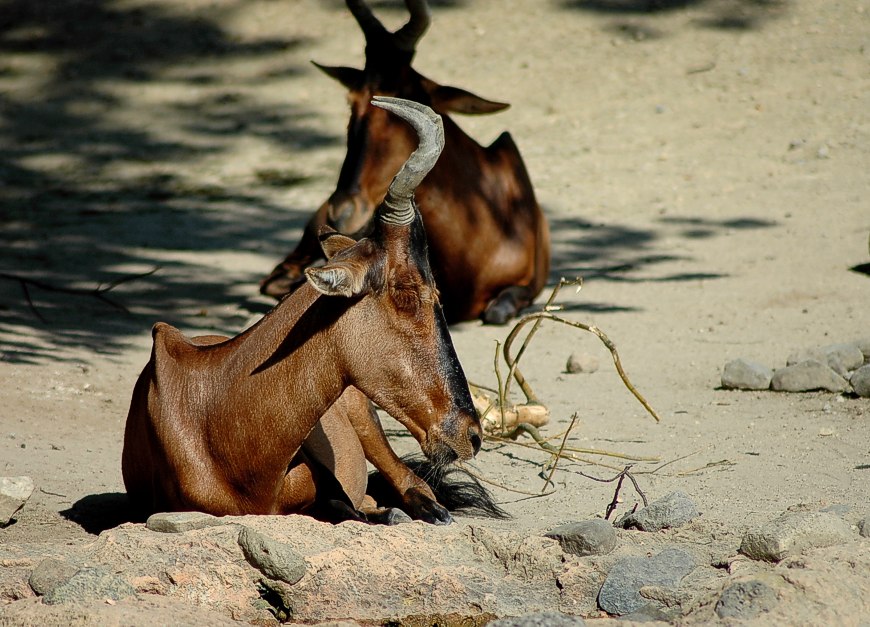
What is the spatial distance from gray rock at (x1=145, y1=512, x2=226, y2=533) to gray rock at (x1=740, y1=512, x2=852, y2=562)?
1.75 meters

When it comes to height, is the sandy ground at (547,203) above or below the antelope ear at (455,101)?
below

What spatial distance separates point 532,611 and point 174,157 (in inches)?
405

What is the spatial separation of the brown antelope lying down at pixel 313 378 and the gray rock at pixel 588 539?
0.45 metres

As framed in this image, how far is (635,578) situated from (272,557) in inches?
44.8

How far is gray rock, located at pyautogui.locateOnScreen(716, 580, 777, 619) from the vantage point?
3.59m

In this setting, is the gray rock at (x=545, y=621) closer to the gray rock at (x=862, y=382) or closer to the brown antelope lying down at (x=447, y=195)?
the gray rock at (x=862, y=382)

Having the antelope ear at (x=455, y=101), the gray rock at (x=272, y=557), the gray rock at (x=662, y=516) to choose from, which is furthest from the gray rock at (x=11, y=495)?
the antelope ear at (x=455, y=101)

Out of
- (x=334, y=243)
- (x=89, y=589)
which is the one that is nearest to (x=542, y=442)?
(x=334, y=243)

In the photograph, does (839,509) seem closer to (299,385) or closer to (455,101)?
(299,385)

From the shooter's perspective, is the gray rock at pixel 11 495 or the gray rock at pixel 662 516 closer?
the gray rock at pixel 662 516

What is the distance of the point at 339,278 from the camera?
4.16m

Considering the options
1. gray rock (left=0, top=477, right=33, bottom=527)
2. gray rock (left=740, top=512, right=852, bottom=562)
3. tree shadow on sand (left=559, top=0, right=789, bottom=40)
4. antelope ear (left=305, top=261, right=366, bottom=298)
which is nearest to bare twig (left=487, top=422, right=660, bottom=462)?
gray rock (left=740, top=512, right=852, bottom=562)

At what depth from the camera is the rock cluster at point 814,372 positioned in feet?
21.8

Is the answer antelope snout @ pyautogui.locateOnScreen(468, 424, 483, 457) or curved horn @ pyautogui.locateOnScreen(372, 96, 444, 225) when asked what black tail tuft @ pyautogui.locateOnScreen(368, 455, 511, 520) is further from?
curved horn @ pyautogui.locateOnScreen(372, 96, 444, 225)
